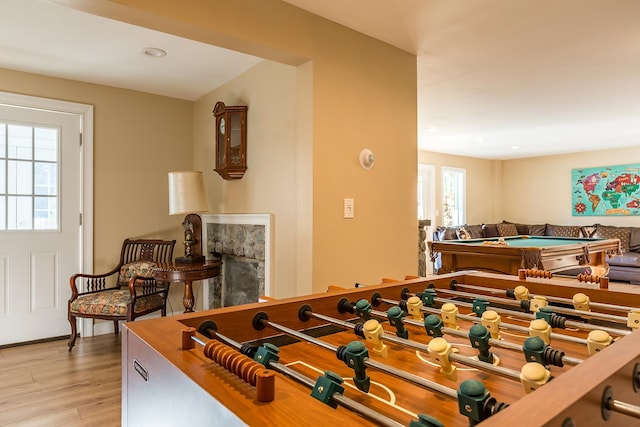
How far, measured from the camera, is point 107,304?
3.33 meters

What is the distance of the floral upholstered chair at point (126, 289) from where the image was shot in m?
3.31

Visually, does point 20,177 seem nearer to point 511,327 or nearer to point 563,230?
point 511,327

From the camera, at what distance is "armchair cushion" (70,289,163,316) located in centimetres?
331

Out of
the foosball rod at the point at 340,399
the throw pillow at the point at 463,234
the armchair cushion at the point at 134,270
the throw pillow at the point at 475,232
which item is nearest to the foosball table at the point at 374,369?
the foosball rod at the point at 340,399

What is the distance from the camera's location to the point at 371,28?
8.57ft

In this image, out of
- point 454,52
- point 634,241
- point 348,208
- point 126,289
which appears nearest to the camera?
point 348,208

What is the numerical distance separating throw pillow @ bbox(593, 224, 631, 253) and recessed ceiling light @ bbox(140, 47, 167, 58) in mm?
7364

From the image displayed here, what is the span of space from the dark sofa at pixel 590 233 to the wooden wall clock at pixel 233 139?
3.08 metres

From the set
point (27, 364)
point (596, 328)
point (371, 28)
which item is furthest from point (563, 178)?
point (27, 364)

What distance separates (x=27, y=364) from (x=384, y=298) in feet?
10.2

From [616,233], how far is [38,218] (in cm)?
835

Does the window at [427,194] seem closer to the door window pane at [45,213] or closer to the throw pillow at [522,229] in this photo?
the throw pillow at [522,229]

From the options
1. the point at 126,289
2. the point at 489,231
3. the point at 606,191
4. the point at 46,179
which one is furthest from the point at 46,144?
the point at 606,191

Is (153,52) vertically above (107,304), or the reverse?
(153,52)
